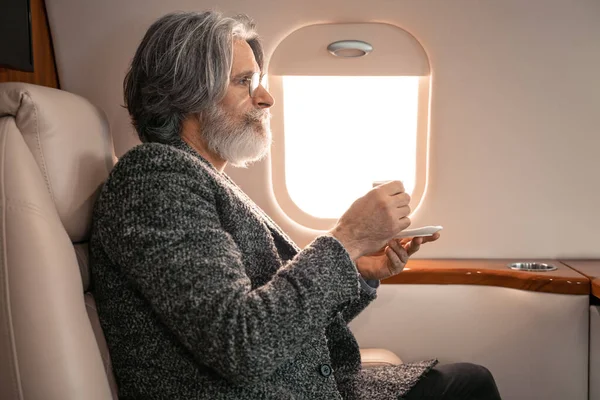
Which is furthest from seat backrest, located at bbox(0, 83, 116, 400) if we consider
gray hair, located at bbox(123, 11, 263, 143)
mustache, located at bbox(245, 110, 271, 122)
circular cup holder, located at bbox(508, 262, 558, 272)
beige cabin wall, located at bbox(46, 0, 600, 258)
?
circular cup holder, located at bbox(508, 262, 558, 272)

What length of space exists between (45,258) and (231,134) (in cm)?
54

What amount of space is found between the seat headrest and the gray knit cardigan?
0.21 feet

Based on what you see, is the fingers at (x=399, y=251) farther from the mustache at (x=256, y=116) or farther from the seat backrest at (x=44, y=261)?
the seat backrest at (x=44, y=261)

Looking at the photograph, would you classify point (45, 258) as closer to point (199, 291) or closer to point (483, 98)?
point (199, 291)

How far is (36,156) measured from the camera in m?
1.09

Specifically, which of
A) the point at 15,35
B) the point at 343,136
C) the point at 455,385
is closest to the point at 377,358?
the point at 455,385

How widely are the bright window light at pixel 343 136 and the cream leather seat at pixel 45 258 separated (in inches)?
34.6

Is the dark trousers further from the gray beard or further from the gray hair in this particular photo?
the gray hair

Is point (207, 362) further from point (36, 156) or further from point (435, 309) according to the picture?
point (435, 309)

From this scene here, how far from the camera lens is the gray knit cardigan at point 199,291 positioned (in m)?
0.96

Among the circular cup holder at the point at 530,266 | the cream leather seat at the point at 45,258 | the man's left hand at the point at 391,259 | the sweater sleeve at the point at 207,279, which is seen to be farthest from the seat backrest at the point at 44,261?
the circular cup holder at the point at 530,266

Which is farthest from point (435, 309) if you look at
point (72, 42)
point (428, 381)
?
point (72, 42)

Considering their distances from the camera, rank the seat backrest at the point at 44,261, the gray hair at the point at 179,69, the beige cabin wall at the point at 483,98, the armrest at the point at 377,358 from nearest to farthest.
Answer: the seat backrest at the point at 44,261 < the gray hair at the point at 179,69 < the armrest at the point at 377,358 < the beige cabin wall at the point at 483,98

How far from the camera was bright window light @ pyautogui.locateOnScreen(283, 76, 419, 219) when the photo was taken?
1931 millimetres
